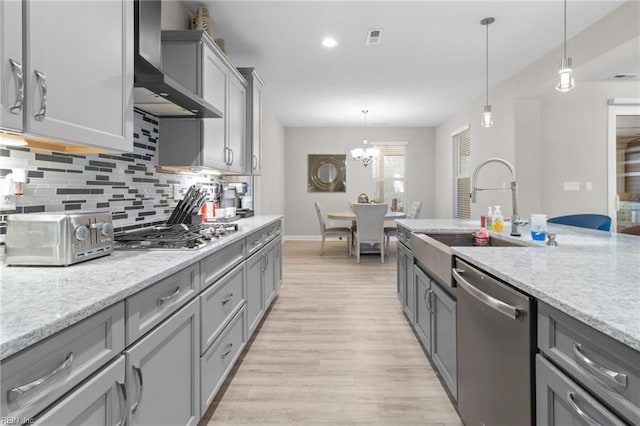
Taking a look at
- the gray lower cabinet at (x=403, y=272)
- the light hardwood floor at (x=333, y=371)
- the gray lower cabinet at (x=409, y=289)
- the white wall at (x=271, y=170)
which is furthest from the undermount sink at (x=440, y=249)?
the white wall at (x=271, y=170)

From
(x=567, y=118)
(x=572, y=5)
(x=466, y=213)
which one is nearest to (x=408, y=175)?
(x=466, y=213)

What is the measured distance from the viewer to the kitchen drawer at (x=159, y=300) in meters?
1.02

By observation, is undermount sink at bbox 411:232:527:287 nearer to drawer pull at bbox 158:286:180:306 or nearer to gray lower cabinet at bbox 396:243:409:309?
gray lower cabinet at bbox 396:243:409:309

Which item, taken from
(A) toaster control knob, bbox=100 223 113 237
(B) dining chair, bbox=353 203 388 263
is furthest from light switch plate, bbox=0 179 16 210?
(B) dining chair, bbox=353 203 388 263

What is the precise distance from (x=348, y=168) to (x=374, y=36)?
192 inches

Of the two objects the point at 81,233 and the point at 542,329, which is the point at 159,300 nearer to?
the point at 81,233

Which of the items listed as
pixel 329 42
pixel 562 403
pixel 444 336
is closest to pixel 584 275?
pixel 562 403

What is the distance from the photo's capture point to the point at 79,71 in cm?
121

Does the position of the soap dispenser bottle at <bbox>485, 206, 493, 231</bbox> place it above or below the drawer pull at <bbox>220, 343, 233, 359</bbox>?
above

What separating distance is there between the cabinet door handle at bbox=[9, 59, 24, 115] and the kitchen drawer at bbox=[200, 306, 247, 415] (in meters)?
1.14

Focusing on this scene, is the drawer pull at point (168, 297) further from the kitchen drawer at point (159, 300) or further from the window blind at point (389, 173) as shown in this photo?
the window blind at point (389, 173)

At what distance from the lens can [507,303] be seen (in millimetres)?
1142

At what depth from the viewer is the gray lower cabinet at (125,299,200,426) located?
1.04 metres

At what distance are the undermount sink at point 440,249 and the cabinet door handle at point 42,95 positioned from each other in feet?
5.45
